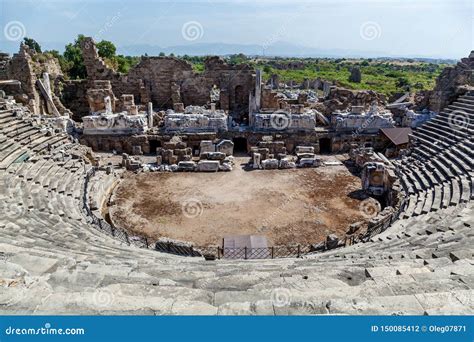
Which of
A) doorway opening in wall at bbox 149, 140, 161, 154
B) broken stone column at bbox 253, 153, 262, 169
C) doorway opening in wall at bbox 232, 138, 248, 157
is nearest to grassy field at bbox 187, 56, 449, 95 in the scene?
doorway opening in wall at bbox 232, 138, 248, 157

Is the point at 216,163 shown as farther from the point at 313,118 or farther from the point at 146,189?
the point at 313,118

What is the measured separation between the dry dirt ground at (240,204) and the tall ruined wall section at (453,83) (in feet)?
28.3

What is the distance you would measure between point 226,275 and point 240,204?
949cm

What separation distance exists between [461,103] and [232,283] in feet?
63.6

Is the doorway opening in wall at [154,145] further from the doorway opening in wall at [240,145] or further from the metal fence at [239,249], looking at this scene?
the metal fence at [239,249]

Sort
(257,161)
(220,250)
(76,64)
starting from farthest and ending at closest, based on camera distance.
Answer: (76,64), (257,161), (220,250)

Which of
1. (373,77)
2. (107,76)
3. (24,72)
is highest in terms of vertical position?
(24,72)

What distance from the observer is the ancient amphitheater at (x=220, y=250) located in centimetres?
421

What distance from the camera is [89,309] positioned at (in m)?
3.98

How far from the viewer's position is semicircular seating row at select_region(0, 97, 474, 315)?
13.4 ft

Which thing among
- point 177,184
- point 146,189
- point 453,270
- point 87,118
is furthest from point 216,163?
point 453,270

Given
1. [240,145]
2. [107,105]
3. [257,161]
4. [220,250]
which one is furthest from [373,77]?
[220,250]

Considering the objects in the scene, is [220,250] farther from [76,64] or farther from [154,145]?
[76,64]

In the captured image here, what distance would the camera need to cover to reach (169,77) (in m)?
29.7
